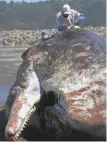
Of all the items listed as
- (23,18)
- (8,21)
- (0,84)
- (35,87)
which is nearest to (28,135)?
(35,87)

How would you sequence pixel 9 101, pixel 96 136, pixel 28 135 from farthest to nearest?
pixel 9 101 < pixel 28 135 < pixel 96 136

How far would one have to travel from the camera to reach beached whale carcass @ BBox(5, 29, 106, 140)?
6.43 meters

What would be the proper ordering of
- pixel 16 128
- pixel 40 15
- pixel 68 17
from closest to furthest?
pixel 16 128
pixel 68 17
pixel 40 15

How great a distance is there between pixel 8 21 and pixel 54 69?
87.3 metres

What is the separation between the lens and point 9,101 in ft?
25.9

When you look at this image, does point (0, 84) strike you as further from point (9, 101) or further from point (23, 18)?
point (23, 18)

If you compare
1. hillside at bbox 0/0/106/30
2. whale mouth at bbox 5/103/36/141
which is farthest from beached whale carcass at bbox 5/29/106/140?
hillside at bbox 0/0/106/30

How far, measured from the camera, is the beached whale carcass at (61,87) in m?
6.43

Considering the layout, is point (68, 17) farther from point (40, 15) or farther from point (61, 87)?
point (40, 15)

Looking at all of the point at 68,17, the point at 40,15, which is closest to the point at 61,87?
the point at 68,17

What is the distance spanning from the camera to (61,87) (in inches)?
274

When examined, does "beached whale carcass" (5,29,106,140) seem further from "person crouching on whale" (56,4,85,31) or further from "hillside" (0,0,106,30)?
"hillside" (0,0,106,30)

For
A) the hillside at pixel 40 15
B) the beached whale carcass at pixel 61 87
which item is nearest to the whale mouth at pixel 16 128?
the beached whale carcass at pixel 61 87

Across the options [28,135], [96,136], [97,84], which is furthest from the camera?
[28,135]
